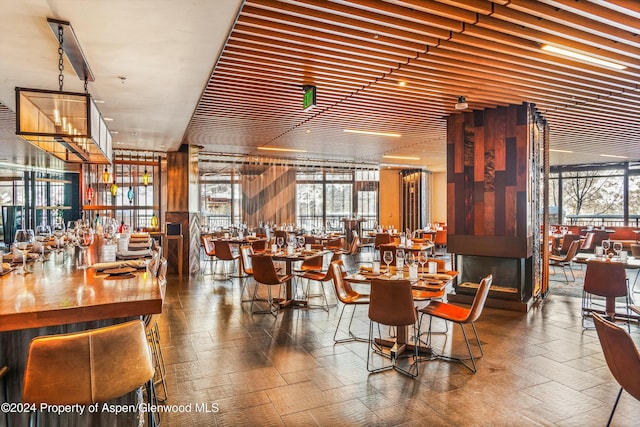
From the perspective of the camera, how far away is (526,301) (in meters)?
6.35

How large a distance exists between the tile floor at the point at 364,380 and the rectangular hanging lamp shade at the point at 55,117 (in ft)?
7.67

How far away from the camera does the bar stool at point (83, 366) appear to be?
5.94 feet

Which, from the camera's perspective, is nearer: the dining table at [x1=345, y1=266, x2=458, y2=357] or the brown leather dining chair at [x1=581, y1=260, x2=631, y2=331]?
the dining table at [x1=345, y1=266, x2=458, y2=357]

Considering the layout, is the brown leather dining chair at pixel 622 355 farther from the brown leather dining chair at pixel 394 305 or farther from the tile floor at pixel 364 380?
the brown leather dining chair at pixel 394 305

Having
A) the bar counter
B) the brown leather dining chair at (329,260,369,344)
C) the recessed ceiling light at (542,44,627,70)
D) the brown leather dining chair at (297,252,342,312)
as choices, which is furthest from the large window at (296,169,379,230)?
the bar counter

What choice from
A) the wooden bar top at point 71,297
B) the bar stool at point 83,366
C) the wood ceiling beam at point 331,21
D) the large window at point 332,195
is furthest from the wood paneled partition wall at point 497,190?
the large window at point 332,195

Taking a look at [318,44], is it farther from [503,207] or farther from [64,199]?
[64,199]

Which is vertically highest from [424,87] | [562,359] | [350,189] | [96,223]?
[424,87]

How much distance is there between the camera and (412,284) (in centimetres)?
398

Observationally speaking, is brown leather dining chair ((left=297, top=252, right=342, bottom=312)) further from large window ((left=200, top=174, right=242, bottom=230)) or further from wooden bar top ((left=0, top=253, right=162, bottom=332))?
large window ((left=200, top=174, right=242, bottom=230))

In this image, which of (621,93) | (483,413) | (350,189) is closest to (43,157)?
(350,189)

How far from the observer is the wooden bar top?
204cm

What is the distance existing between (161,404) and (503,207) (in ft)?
18.1

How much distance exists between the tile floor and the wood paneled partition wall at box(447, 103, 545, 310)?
1244mm
